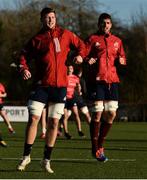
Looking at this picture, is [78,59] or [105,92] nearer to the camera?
[78,59]

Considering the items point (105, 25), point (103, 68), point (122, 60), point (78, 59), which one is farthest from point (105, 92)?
point (78, 59)

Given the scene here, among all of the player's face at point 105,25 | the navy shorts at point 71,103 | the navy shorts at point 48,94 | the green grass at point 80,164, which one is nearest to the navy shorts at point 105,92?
the player's face at point 105,25

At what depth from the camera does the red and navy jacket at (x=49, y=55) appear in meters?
8.82

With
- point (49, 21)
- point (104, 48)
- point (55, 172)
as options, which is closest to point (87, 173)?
point (55, 172)

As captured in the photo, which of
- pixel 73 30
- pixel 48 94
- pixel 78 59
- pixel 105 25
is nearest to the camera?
pixel 48 94

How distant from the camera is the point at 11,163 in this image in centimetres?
982

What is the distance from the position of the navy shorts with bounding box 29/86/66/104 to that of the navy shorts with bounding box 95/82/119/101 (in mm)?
1782

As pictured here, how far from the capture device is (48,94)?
8.94 m

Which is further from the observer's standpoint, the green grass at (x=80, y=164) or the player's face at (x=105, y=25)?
the player's face at (x=105, y=25)

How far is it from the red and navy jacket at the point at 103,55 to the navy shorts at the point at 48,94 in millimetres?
1843

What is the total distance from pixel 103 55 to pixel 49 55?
2114 mm

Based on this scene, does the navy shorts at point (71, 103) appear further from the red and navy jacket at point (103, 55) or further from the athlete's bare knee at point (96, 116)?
the red and navy jacket at point (103, 55)

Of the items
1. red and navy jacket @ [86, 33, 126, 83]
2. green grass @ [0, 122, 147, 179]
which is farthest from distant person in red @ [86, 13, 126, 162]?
green grass @ [0, 122, 147, 179]

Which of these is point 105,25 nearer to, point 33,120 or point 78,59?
point 78,59
